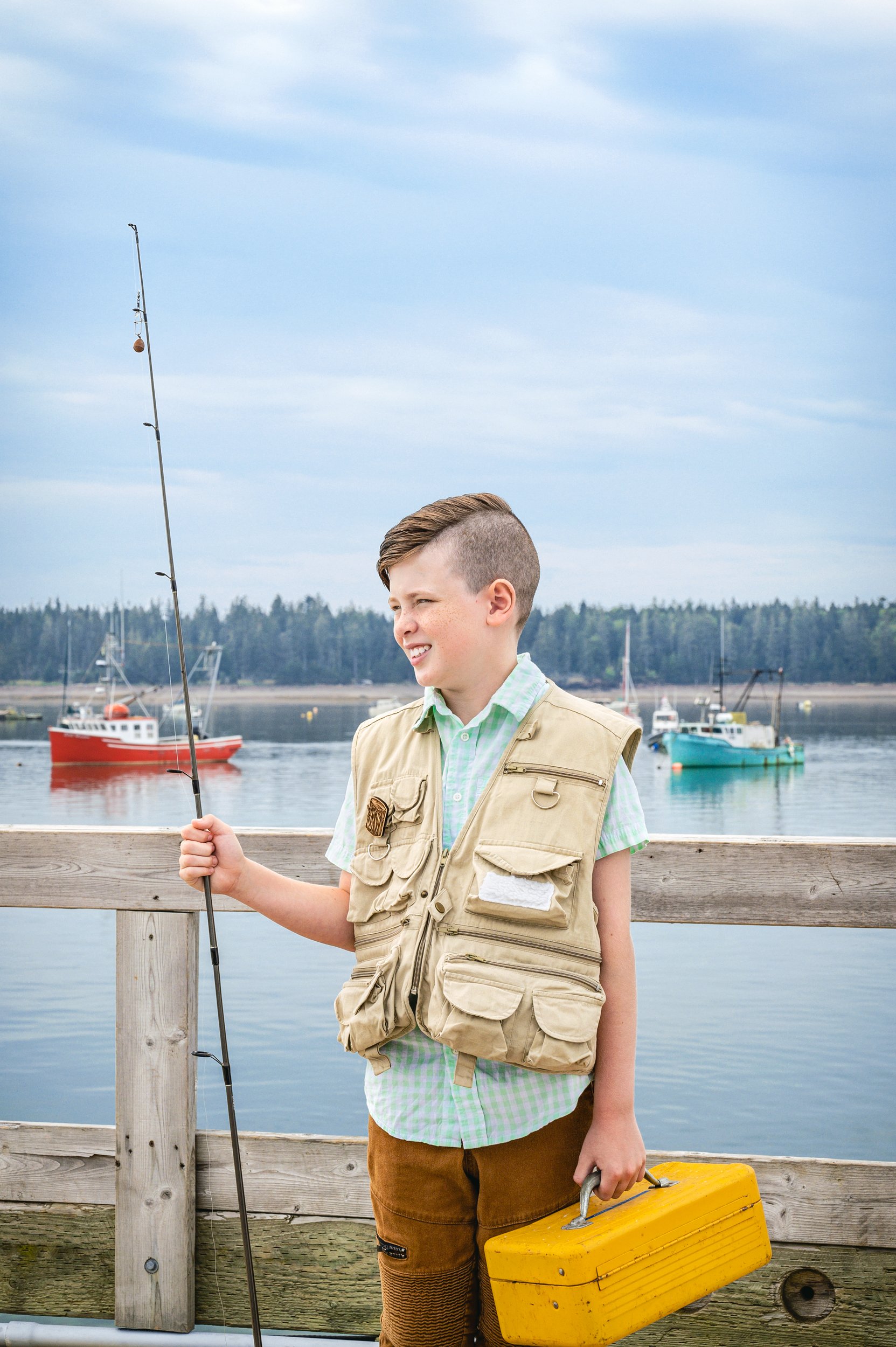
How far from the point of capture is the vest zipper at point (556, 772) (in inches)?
63.4

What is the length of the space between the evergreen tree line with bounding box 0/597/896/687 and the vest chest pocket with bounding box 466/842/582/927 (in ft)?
208

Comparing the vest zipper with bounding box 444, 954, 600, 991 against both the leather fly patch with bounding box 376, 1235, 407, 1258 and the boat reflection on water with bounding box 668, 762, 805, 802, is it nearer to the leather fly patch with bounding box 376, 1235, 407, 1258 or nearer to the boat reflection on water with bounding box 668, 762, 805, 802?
the leather fly patch with bounding box 376, 1235, 407, 1258

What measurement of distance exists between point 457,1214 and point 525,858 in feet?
1.62

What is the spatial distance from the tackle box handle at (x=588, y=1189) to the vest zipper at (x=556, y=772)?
1.66 feet

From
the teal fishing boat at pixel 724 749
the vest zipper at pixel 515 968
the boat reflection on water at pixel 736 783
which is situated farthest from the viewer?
the teal fishing boat at pixel 724 749

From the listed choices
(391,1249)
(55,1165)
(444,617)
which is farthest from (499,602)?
(55,1165)

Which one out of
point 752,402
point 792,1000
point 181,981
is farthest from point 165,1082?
point 752,402

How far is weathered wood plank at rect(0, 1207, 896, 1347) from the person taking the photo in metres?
2.13

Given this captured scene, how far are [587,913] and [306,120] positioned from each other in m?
163

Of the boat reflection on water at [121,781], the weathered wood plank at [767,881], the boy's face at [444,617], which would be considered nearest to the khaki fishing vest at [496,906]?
the boy's face at [444,617]

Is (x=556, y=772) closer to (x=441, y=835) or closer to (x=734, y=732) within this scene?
(x=441, y=835)

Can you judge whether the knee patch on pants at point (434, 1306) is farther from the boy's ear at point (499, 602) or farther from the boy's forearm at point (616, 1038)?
the boy's ear at point (499, 602)

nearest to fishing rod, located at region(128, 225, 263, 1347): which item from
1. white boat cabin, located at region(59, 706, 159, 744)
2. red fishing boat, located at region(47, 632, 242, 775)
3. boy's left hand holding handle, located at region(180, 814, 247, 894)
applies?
boy's left hand holding handle, located at region(180, 814, 247, 894)

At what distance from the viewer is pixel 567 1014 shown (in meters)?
1.50
